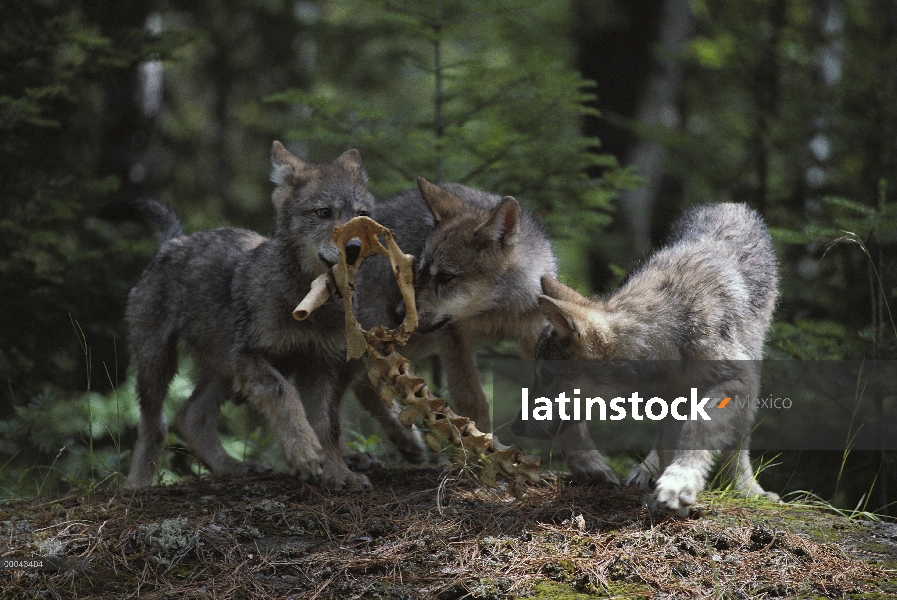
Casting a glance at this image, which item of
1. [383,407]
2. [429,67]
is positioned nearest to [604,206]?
[429,67]

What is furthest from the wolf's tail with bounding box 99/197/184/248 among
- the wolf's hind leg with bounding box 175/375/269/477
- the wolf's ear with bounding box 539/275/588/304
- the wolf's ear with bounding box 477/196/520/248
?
the wolf's ear with bounding box 539/275/588/304

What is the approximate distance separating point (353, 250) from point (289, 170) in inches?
50.0

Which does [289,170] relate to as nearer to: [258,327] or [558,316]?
[258,327]

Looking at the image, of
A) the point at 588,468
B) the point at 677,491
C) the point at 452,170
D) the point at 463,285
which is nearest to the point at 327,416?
the point at 463,285

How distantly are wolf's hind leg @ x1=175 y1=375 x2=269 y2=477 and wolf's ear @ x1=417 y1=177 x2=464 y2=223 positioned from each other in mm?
2058

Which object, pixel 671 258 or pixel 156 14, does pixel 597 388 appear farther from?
pixel 156 14

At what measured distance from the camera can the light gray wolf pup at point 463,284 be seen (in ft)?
18.2

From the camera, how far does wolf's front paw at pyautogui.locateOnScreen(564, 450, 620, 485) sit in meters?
5.04

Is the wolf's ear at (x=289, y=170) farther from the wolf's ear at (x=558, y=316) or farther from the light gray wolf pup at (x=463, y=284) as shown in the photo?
the wolf's ear at (x=558, y=316)

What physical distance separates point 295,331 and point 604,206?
11.3 ft

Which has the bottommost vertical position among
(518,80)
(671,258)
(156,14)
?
(671,258)

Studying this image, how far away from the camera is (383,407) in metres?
6.30

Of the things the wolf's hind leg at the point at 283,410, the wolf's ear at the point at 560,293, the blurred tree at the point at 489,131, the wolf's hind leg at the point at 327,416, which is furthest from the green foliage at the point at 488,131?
the wolf's hind leg at the point at 283,410

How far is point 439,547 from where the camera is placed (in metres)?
3.99
